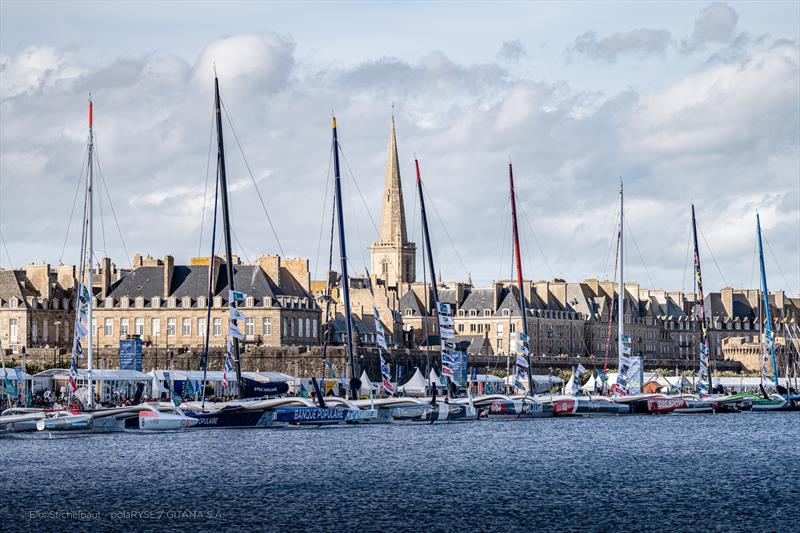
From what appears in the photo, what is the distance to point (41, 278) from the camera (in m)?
136

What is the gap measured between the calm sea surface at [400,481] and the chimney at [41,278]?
58.5 m

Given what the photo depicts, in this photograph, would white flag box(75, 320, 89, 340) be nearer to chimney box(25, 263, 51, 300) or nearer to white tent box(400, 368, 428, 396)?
white tent box(400, 368, 428, 396)

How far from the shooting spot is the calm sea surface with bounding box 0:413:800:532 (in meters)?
44.0

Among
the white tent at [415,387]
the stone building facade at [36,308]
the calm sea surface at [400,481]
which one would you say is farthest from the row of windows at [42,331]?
the calm sea surface at [400,481]

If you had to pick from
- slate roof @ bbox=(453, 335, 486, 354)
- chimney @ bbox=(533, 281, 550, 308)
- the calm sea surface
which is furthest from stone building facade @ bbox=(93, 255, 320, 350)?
chimney @ bbox=(533, 281, 550, 308)

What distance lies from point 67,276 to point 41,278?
4.02 m

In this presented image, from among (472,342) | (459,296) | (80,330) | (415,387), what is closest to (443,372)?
(80,330)

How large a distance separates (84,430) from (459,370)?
34829 mm

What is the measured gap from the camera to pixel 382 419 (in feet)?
276

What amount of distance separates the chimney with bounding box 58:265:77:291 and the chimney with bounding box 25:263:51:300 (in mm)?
2905

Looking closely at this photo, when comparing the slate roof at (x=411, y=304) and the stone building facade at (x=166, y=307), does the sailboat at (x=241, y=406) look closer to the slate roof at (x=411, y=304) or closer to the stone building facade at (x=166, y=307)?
the stone building facade at (x=166, y=307)

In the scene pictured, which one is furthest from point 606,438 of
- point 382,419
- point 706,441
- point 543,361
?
point 543,361

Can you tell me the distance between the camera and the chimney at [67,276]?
139 metres

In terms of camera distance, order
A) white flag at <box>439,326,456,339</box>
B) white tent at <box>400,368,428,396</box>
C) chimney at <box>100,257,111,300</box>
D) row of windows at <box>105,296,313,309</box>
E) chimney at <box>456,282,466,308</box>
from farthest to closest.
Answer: chimney at <box>456,282,466,308</box>, chimney at <box>100,257,111,300</box>, row of windows at <box>105,296,313,309</box>, white tent at <box>400,368,428,396</box>, white flag at <box>439,326,456,339</box>
